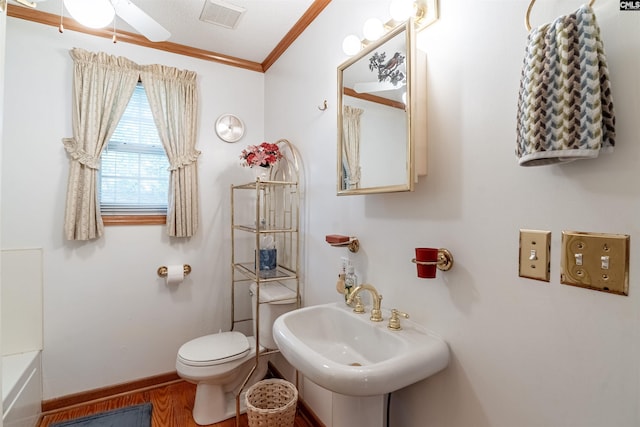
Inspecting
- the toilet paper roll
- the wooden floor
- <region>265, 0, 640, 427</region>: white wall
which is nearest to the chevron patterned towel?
<region>265, 0, 640, 427</region>: white wall

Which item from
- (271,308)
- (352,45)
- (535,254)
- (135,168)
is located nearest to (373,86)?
(352,45)

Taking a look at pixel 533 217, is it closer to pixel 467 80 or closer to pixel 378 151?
pixel 467 80

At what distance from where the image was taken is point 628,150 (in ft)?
2.16

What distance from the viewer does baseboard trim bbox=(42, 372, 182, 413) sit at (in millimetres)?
1938

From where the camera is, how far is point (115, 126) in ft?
6.79

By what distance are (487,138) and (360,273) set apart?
2.65ft

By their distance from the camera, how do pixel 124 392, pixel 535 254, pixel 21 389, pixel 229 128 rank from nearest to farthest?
1. pixel 535 254
2. pixel 21 389
3. pixel 124 392
4. pixel 229 128

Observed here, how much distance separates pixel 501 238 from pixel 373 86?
80 centimetres

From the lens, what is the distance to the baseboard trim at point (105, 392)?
1.94 meters

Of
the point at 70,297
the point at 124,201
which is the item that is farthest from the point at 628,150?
the point at 70,297

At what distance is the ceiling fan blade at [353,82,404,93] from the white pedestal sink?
3.04 feet

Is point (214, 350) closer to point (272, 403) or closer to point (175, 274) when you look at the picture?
point (272, 403)

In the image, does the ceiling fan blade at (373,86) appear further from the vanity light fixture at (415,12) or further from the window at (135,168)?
the window at (135,168)

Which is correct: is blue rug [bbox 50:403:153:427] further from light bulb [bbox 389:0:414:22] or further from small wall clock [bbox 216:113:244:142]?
light bulb [bbox 389:0:414:22]
